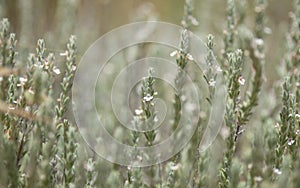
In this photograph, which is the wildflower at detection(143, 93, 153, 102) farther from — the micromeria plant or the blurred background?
the blurred background

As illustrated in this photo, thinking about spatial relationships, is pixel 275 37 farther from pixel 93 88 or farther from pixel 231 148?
pixel 231 148

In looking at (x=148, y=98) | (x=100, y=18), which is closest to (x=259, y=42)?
(x=148, y=98)

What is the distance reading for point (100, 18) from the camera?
2.64 metres

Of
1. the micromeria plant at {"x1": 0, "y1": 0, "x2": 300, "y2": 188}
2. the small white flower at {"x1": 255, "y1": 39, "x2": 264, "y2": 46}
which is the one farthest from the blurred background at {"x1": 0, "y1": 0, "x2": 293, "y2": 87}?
the micromeria plant at {"x1": 0, "y1": 0, "x2": 300, "y2": 188}

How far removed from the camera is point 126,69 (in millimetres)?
1698

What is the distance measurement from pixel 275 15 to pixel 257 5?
57.2 inches

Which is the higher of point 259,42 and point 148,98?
point 259,42

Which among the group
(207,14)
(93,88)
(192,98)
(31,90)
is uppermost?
(207,14)

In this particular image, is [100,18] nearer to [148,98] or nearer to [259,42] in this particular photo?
[259,42]

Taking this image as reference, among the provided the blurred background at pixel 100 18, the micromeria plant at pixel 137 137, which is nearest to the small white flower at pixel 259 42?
the blurred background at pixel 100 18

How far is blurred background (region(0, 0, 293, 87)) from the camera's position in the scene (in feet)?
6.70

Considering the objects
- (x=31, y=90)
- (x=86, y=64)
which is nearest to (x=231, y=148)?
(x=31, y=90)

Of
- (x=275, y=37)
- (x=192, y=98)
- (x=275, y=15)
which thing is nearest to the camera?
(x=192, y=98)

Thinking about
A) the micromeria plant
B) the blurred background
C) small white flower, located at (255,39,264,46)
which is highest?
the blurred background
